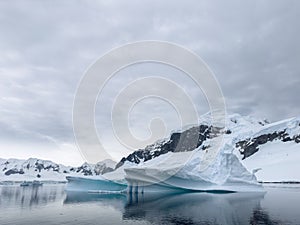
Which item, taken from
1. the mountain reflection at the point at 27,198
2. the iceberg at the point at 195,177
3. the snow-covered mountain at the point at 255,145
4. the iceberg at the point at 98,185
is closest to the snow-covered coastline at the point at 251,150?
the snow-covered mountain at the point at 255,145

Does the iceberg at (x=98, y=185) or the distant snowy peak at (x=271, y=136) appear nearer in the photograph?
the iceberg at (x=98, y=185)

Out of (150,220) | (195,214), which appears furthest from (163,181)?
(150,220)

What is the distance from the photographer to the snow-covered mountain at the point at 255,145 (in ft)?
329

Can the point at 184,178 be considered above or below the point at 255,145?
below

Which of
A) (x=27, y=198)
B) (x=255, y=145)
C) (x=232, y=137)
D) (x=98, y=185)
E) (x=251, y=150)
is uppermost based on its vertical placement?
(x=232, y=137)

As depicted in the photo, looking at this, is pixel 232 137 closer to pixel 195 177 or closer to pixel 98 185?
pixel 195 177

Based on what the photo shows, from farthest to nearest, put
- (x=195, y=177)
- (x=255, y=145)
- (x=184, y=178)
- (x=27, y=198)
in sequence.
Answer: (x=255, y=145) < (x=27, y=198) < (x=195, y=177) < (x=184, y=178)

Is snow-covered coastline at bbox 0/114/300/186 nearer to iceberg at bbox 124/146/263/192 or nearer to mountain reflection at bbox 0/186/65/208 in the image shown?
iceberg at bbox 124/146/263/192

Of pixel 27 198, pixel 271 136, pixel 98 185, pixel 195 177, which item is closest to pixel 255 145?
pixel 271 136

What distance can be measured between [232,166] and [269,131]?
114 metres

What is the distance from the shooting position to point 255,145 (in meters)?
146

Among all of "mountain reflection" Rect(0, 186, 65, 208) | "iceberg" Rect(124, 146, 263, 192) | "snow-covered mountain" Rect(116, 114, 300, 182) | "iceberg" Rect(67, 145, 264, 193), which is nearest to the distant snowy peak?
"snow-covered mountain" Rect(116, 114, 300, 182)

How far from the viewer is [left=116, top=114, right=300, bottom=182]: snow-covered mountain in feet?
329

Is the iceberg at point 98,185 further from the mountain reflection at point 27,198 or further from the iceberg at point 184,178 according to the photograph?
the mountain reflection at point 27,198
